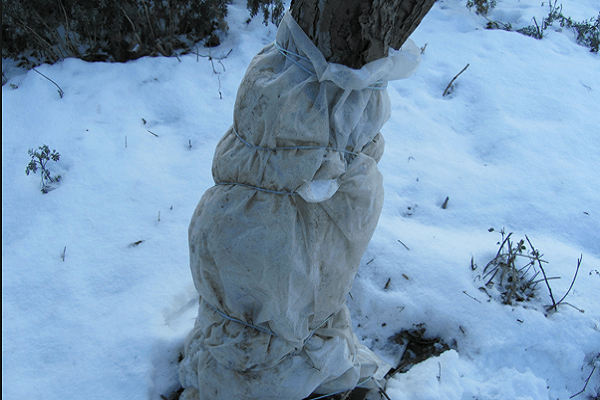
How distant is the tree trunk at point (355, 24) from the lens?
1.24m

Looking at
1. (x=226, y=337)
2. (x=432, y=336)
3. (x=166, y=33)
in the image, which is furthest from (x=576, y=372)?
(x=166, y=33)

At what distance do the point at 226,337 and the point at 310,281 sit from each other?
39 centimetres

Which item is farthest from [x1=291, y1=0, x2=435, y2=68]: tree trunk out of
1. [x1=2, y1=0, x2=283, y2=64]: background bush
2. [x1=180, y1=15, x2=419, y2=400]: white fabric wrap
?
[x1=2, y1=0, x2=283, y2=64]: background bush

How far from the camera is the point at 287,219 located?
1.40 metres

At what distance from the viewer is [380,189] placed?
1.54 metres

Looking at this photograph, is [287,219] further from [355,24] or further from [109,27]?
[109,27]

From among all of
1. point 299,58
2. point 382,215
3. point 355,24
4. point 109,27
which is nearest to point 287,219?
point 299,58

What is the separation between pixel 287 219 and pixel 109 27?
3133 millimetres

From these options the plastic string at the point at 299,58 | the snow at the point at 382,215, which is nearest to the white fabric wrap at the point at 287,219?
the plastic string at the point at 299,58

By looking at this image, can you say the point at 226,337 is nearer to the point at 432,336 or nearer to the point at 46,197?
the point at 432,336

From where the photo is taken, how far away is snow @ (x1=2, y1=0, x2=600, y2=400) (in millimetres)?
2002

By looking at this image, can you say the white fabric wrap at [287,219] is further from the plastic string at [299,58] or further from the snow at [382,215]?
the snow at [382,215]

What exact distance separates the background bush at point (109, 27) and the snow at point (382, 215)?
0.58 feet

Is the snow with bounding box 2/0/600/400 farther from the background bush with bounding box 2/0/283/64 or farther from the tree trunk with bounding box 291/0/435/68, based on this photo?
the tree trunk with bounding box 291/0/435/68
